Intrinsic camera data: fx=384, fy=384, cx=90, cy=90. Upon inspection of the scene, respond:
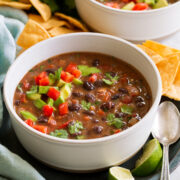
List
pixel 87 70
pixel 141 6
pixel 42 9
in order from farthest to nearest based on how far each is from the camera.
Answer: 1. pixel 141 6
2. pixel 42 9
3. pixel 87 70

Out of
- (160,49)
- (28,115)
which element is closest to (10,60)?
(28,115)

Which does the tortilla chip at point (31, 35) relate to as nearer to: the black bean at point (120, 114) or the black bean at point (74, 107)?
the black bean at point (74, 107)

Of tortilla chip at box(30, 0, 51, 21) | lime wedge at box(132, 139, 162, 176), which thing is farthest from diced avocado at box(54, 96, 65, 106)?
tortilla chip at box(30, 0, 51, 21)

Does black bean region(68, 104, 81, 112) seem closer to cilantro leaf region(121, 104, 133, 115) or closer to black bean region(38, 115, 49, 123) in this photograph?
black bean region(38, 115, 49, 123)

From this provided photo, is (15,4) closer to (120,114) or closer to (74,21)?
(74,21)

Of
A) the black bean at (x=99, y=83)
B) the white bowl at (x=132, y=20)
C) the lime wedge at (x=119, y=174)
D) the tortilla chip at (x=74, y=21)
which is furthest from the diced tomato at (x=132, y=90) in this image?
the tortilla chip at (x=74, y=21)

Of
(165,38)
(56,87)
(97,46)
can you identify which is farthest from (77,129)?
(165,38)
